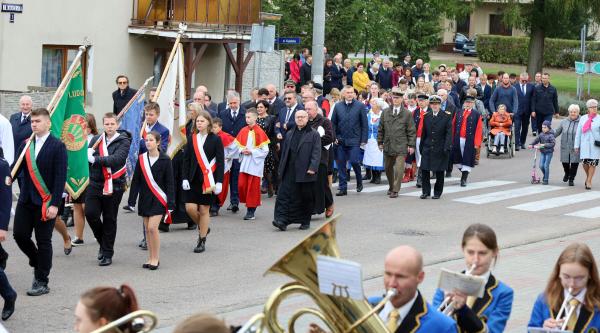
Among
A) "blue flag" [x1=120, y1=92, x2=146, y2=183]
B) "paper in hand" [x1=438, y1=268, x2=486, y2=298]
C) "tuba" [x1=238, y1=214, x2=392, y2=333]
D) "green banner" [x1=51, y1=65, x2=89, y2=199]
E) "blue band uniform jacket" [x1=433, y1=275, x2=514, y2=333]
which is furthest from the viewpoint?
"blue flag" [x1=120, y1=92, x2=146, y2=183]

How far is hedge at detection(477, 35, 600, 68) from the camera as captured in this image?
6456 centimetres

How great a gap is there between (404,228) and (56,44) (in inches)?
499

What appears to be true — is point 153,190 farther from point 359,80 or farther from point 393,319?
point 359,80

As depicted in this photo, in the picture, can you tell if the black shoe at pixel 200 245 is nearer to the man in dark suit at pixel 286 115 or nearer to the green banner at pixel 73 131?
the green banner at pixel 73 131

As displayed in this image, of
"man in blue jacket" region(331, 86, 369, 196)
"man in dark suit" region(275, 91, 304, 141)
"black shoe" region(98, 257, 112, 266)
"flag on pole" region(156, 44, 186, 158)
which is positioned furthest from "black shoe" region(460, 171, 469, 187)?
"black shoe" region(98, 257, 112, 266)

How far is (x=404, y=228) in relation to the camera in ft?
54.7

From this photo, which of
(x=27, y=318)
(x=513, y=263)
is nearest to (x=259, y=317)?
(x=27, y=318)

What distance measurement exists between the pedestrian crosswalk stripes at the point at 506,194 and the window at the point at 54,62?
11029 mm

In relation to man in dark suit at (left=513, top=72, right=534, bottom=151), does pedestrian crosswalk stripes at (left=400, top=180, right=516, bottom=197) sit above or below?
below

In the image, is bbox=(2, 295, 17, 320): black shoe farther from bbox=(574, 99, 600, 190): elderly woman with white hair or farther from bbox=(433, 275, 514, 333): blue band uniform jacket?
bbox=(574, 99, 600, 190): elderly woman with white hair

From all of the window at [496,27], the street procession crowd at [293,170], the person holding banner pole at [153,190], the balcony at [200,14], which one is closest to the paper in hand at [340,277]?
the street procession crowd at [293,170]

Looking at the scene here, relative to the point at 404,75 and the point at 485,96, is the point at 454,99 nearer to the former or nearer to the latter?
the point at 485,96

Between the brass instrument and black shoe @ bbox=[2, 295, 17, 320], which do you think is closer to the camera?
the brass instrument

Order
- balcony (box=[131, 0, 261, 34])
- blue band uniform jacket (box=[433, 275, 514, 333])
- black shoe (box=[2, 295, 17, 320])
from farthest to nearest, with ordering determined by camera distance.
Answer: balcony (box=[131, 0, 261, 34]) → black shoe (box=[2, 295, 17, 320]) → blue band uniform jacket (box=[433, 275, 514, 333])
